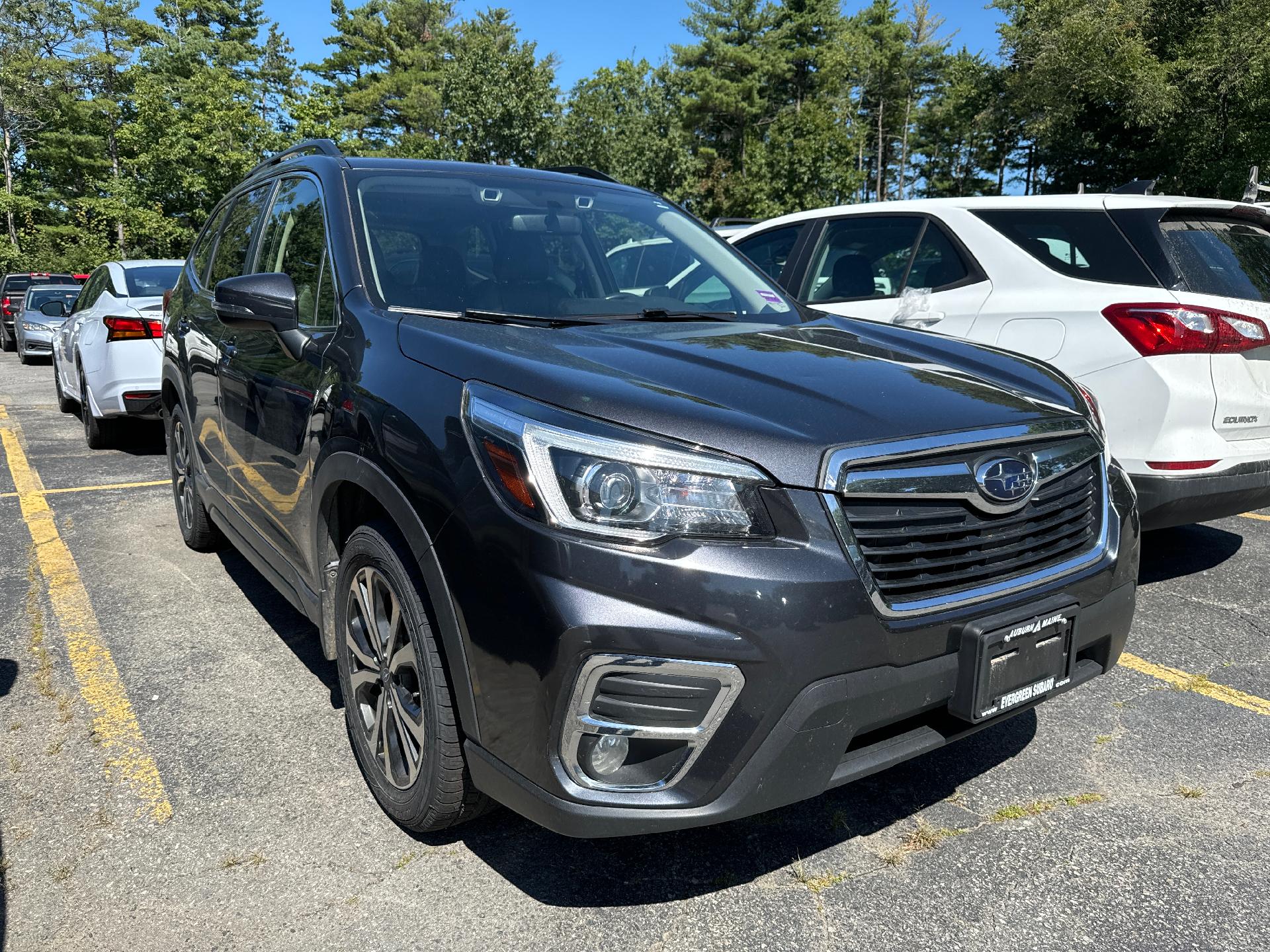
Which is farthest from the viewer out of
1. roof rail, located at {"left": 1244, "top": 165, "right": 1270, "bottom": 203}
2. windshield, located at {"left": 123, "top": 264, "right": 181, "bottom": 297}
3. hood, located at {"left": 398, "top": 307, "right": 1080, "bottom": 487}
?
windshield, located at {"left": 123, "top": 264, "right": 181, "bottom": 297}

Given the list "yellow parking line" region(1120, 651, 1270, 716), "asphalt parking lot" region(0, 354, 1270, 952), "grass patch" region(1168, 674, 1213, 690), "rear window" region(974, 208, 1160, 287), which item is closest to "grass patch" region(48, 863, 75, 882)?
"asphalt parking lot" region(0, 354, 1270, 952)

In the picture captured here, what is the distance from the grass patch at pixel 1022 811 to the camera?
2.64 metres

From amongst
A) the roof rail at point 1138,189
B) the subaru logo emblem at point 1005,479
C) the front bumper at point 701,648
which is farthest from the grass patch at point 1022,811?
the roof rail at point 1138,189

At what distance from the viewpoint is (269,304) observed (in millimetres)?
2898

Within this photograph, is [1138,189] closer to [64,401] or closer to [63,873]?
[63,873]

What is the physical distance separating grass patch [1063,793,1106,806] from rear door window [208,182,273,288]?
3559 millimetres

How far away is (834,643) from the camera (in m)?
1.93

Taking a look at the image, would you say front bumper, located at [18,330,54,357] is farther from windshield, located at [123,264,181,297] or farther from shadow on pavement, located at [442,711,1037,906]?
shadow on pavement, located at [442,711,1037,906]

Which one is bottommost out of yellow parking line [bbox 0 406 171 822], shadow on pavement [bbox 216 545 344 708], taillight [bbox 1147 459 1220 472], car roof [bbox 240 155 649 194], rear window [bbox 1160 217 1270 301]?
shadow on pavement [bbox 216 545 344 708]

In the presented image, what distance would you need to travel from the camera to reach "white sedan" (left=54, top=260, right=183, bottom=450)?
7.30 m

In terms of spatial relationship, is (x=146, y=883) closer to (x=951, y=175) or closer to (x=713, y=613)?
(x=713, y=613)

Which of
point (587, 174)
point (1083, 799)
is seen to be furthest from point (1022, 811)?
point (587, 174)

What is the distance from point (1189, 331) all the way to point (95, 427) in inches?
310

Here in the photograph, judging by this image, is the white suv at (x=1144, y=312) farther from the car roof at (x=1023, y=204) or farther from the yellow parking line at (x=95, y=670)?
the yellow parking line at (x=95, y=670)
